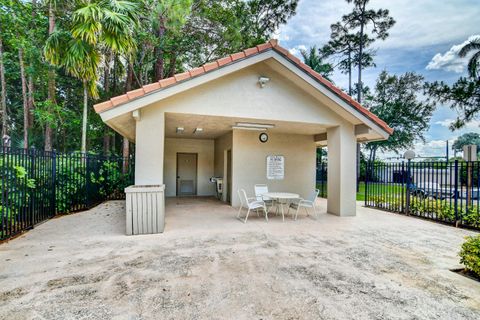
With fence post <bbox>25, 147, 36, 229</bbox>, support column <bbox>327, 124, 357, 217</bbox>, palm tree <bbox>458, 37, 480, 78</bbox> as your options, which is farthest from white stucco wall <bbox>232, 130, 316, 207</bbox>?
palm tree <bbox>458, 37, 480, 78</bbox>

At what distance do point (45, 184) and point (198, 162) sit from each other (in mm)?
7317

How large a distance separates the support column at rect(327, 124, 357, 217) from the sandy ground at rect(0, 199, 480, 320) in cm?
184

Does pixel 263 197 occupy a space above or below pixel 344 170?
below

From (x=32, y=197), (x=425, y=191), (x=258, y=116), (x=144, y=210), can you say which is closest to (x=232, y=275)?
(x=144, y=210)

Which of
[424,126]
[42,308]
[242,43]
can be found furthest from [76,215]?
[424,126]

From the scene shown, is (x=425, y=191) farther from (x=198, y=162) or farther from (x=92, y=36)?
(x=92, y=36)

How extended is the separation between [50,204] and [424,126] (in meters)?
29.6

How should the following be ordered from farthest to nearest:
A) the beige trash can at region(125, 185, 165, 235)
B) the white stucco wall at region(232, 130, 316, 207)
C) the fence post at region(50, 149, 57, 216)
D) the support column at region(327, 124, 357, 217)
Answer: the white stucco wall at region(232, 130, 316, 207)
the support column at region(327, 124, 357, 217)
the fence post at region(50, 149, 57, 216)
the beige trash can at region(125, 185, 165, 235)

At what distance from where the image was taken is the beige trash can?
17.7ft

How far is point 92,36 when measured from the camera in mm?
6445

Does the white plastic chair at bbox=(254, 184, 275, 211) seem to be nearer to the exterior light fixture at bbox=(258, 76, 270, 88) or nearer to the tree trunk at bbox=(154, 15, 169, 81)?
the exterior light fixture at bbox=(258, 76, 270, 88)

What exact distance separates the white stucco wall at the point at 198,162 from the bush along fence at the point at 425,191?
821cm

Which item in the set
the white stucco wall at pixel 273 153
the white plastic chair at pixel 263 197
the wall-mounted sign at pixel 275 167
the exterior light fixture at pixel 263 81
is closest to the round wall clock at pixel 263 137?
the white stucco wall at pixel 273 153

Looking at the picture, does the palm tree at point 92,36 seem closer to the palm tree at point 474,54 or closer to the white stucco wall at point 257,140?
the white stucco wall at point 257,140
